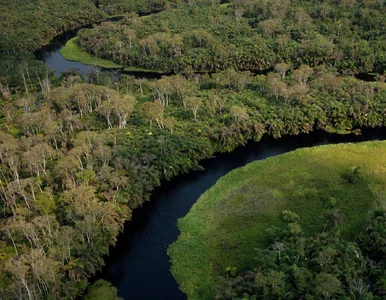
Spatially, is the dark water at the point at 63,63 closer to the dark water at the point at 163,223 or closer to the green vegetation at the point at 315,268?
the dark water at the point at 163,223

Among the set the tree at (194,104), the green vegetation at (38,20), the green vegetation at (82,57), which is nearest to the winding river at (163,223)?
the tree at (194,104)

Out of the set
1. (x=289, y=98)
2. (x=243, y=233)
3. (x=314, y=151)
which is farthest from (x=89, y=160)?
(x=289, y=98)

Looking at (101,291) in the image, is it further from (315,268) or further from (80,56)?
(80,56)

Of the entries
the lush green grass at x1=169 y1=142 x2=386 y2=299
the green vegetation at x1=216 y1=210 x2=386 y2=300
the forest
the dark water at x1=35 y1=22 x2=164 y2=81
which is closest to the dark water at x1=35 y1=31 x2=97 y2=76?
the dark water at x1=35 y1=22 x2=164 y2=81

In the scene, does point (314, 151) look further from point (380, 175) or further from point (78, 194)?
point (78, 194)

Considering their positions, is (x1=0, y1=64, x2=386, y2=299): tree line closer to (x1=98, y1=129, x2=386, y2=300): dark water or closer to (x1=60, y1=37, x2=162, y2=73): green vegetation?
(x1=98, y1=129, x2=386, y2=300): dark water

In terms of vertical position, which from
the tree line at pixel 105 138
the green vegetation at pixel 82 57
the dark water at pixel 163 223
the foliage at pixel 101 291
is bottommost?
the dark water at pixel 163 223
